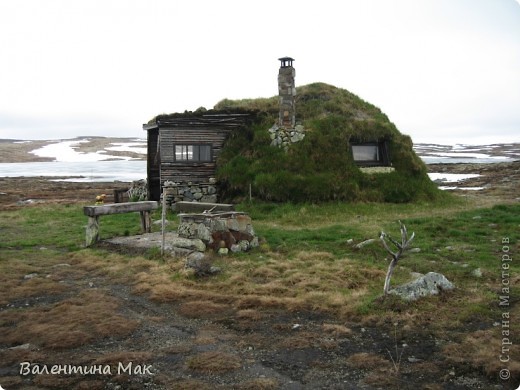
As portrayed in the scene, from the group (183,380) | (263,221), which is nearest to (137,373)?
(183,380)

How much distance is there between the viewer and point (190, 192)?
24.4 meters

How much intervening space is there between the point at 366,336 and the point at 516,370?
233 centimetres

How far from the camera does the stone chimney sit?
2358cm

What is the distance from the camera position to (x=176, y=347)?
737 centimetres

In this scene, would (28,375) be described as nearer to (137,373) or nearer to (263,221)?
(137,373)

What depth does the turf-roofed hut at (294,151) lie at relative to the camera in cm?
2231

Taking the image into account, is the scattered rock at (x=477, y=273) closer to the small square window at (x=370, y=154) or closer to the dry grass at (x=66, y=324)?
the dry grass at (x=66, y=324)

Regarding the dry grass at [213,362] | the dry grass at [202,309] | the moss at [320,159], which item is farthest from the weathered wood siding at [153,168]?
the dry grass at [213,362]

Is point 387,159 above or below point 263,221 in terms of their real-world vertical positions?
above

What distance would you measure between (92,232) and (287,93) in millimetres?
12724

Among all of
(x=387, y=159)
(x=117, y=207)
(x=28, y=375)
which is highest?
(x=387, y=159)

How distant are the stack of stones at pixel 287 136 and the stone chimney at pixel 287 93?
0.26 meters

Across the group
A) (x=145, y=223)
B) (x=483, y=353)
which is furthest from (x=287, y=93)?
(x=483, y=353)

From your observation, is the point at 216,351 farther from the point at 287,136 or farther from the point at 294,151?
the point at 287,136
